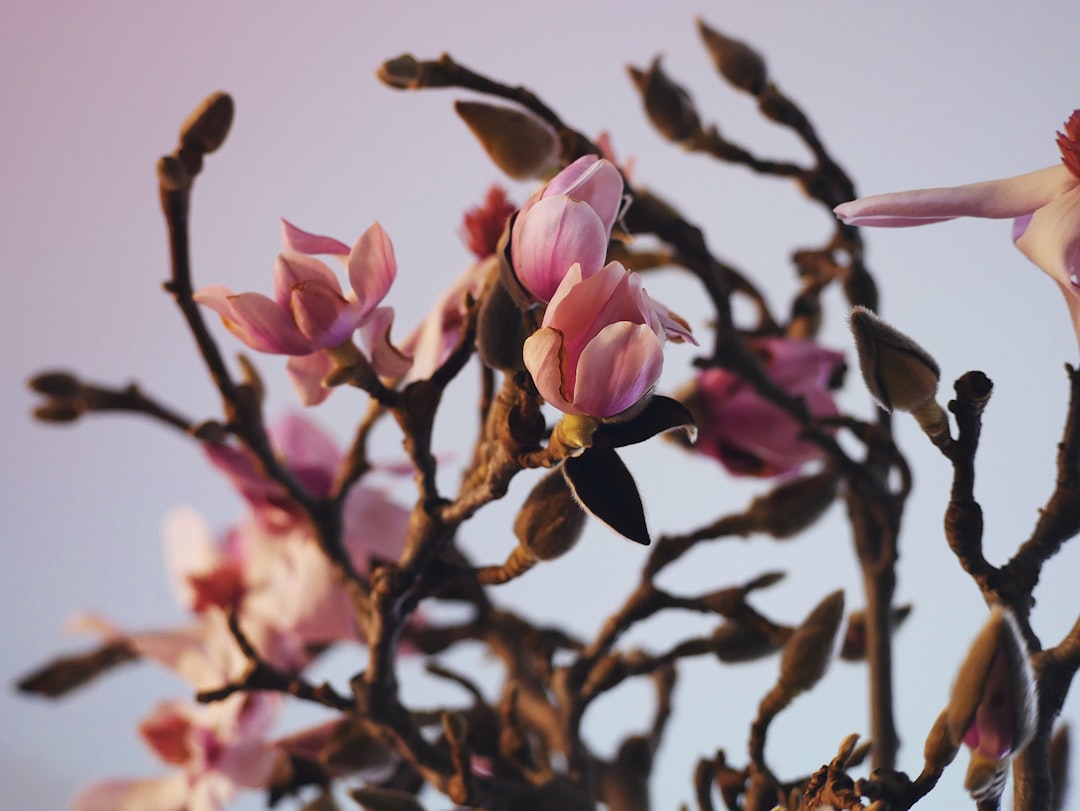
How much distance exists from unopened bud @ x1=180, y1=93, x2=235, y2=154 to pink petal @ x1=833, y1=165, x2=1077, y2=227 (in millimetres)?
241

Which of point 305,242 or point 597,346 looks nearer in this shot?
point 597,346

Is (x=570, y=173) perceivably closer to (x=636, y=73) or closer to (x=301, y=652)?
(x=636, y=73)

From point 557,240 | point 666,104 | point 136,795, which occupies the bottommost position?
point 136,795

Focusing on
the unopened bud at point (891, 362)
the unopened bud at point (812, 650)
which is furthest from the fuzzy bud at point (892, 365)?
the unopened bud at point (812, 650)

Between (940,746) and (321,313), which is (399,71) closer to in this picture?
(321,313)

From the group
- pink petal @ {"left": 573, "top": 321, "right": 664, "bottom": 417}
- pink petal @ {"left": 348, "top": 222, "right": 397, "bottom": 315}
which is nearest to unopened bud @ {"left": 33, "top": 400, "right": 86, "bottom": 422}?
pink petal @ {"left": 348, "top": 222, "right": 397, "bottom": 315}

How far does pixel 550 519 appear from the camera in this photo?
346 millimetres

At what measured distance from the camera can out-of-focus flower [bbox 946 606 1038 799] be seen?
281 millimetres

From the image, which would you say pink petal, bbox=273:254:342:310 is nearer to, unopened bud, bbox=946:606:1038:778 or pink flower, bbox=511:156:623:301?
pink flower, bbox=511:156:623:301

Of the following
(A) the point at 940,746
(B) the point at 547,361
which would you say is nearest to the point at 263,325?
(B) the point at 547,361

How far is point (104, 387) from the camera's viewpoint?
0.58 metres

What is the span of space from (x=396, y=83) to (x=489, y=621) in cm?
33

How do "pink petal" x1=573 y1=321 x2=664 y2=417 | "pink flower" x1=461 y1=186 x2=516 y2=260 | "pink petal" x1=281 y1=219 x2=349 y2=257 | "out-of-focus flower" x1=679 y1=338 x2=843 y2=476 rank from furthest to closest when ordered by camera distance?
"out-of-focus flower" x1=679 y1=338 x2=843 y2=476
"pink flower" x1=461 y1=186 x2=516 y2=260
"pink petal" x1=281 y1=219 x2=349 y2=257
"pink petal" x1=573 y1=321 x2=664 y2=417

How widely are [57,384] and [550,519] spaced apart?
1.10 feet
